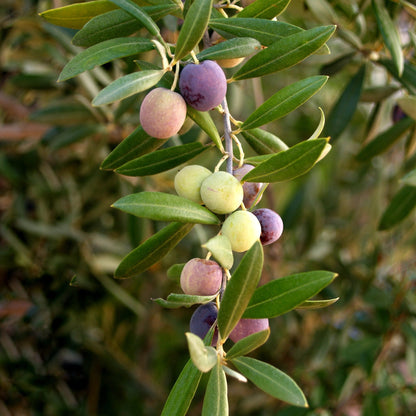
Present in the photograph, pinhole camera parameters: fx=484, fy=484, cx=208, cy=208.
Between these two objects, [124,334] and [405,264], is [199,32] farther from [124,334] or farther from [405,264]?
[124,334]

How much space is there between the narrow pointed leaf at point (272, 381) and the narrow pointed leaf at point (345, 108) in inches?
23.6

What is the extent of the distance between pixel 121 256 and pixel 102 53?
1.04 metres

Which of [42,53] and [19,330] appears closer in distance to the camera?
[19,330]

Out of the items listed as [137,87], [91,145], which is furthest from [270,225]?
[91,145]

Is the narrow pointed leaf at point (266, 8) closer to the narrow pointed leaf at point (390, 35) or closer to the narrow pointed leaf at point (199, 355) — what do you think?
the narrow pointed leaf at point (390, 35)

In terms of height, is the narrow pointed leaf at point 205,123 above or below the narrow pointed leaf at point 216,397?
above

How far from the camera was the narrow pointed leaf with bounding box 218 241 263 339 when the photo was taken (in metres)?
0.44

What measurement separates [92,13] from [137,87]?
0.62 ft

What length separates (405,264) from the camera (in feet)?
5.29

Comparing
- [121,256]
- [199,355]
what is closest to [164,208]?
[199,355]

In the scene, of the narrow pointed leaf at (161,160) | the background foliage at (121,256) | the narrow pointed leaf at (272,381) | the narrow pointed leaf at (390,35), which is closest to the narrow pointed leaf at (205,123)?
the narrow pointed leaf at (161,160)

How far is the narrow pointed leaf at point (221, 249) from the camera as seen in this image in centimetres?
45

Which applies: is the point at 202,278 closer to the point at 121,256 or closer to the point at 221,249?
the point at 221,249

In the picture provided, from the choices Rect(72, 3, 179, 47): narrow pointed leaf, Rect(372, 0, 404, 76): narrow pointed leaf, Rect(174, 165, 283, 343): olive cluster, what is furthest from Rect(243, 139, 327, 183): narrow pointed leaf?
Rect(372, 0, 404, 76): narrow pointed leaf
